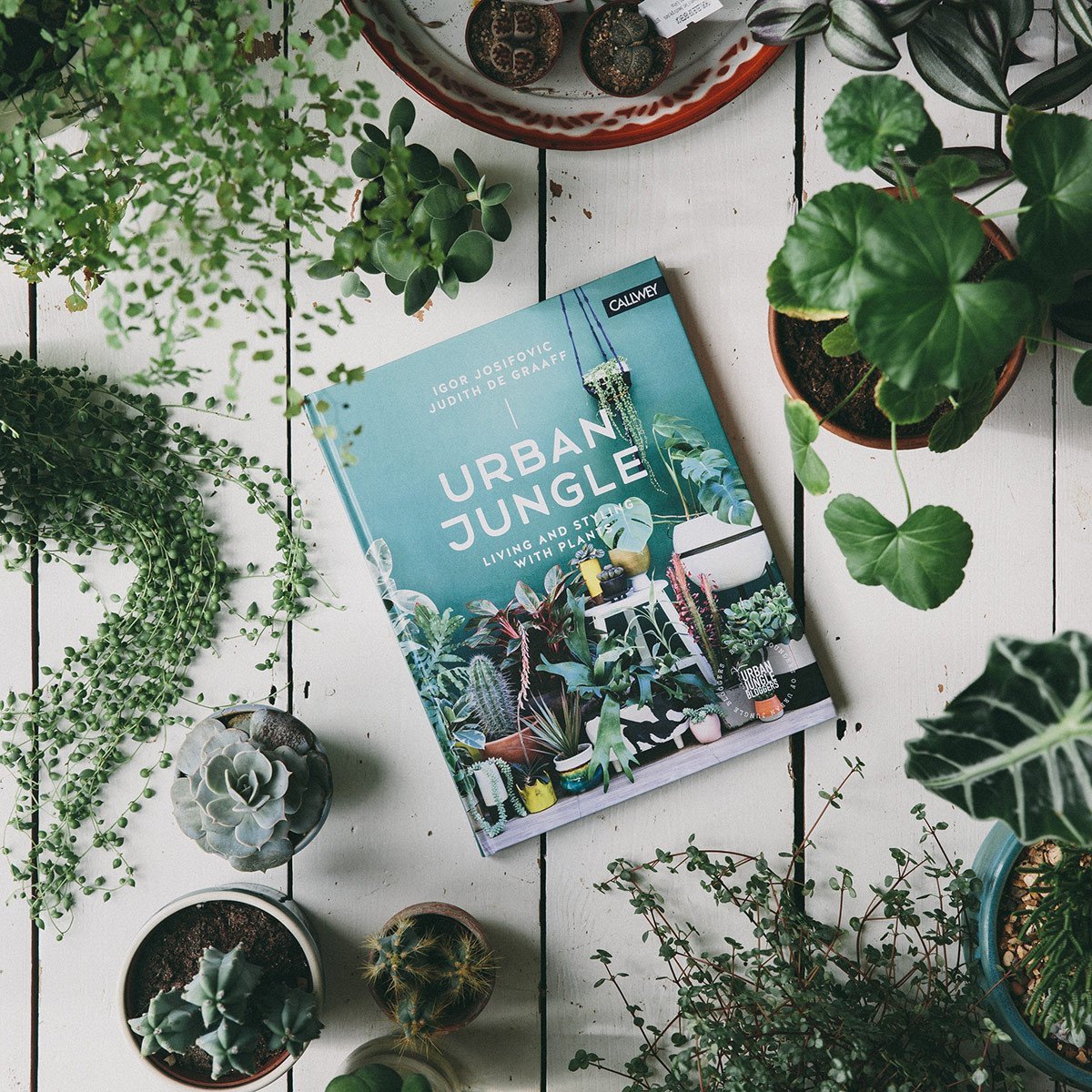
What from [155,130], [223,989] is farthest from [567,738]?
[155,130]

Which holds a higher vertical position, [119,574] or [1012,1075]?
[119,574]

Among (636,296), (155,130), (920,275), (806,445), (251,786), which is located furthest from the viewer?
(636,296)

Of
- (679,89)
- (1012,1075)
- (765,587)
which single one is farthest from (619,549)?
(1012,1075)

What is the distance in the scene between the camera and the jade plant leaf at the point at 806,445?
927 millimetres

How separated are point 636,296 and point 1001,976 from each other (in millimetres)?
895

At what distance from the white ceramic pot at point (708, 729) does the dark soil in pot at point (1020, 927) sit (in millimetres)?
364

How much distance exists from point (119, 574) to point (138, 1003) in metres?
0.51

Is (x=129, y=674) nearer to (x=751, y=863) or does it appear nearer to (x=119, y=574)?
(x=119, y=574)

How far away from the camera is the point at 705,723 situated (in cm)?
117

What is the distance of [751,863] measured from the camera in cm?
118

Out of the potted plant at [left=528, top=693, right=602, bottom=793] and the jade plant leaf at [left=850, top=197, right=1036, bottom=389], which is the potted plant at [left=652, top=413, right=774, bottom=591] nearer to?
the potted plant at [left=528, top=693, right=602, bottom=793]

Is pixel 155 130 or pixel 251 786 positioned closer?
pixel 155 130

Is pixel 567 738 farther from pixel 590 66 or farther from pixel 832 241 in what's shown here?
pixel 590 66

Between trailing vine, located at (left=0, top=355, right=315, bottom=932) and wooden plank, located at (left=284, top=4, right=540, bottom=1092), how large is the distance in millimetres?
51
